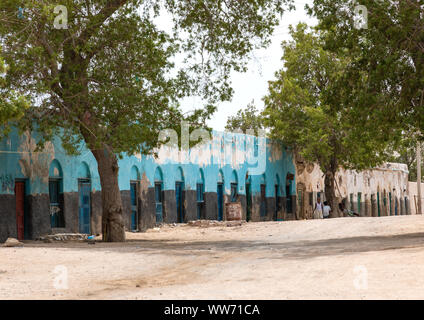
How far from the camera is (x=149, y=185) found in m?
28.9

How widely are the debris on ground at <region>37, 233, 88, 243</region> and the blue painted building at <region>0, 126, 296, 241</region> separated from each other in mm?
797

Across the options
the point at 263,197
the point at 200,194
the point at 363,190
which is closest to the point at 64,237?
the point at 200,194

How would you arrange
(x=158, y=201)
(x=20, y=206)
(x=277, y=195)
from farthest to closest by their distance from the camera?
(x=277, y=195)
(x=158, y=201)
(x=20, y=206)

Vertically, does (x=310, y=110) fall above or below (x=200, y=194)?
above

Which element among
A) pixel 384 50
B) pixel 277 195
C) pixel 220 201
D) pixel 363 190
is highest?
pixel 384 50

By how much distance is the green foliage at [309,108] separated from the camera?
37031 millimetres

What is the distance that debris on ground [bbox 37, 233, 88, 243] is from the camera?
2169 centimetres

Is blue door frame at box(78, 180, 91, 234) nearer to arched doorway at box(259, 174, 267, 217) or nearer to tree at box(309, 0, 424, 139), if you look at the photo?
tree at box(309, 0, 424, 139)

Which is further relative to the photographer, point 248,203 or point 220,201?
point 248,203

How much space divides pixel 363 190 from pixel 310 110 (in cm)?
1860

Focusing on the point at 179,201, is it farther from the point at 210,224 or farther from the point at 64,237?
the point at 64,237

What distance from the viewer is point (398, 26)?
664 inches
